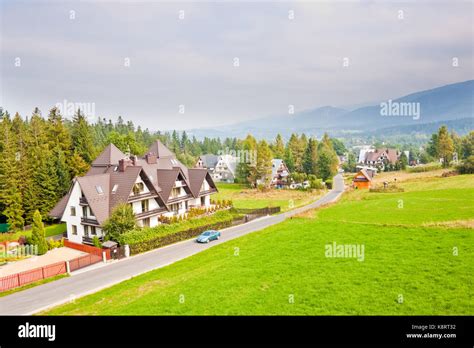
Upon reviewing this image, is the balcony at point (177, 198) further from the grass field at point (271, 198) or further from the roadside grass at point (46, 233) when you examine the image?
the roadside grass at point (46, 233)

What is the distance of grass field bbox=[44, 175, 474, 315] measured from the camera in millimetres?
13023

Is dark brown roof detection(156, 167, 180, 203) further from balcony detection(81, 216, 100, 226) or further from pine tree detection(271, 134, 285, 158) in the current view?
pine tree detection(271, 134, 285, 158)

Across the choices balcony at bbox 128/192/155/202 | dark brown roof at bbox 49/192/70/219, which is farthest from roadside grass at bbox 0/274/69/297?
dark brown roof at bbox 49/192/70/219

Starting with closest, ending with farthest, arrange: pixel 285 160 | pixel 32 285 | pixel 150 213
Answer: pixel 32 285
pixel 150 213
pixel 285 160

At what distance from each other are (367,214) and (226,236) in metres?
15.0

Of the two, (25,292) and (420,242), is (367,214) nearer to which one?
(420,242)

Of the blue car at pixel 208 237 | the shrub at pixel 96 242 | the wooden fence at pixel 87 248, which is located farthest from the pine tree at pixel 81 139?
the blue car at pixel 208 237

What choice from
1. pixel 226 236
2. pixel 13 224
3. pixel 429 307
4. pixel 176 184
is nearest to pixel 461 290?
pixel 429 307

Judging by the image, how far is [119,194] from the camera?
3350cm

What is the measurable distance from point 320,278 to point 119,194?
24.6 meters

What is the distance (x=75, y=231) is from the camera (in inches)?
1358

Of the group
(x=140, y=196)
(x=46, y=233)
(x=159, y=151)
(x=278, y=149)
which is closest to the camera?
(x=140, y=196)

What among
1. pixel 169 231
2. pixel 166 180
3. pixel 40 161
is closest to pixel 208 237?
pixel 169 231

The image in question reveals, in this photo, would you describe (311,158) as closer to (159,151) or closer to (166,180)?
(159,151)
